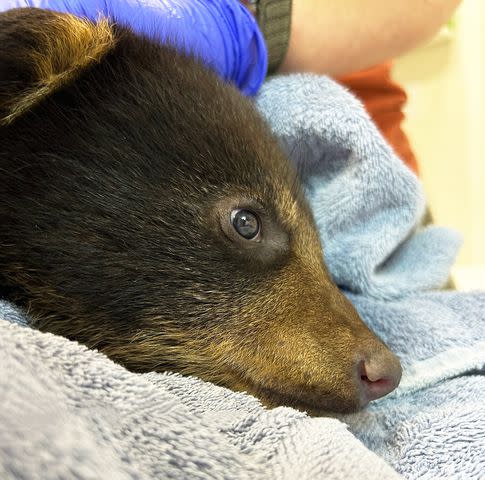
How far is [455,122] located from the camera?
3.80 meters

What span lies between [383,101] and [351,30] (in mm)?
535

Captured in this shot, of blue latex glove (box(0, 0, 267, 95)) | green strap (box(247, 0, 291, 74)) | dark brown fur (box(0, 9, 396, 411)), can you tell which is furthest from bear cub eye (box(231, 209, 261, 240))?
green strap (box(247, 0, 291, 74))

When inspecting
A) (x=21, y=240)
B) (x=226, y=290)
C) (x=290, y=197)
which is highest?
(x=290, y=197)

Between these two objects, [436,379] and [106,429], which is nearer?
[106,429]

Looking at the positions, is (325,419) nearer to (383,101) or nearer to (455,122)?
(383,101)

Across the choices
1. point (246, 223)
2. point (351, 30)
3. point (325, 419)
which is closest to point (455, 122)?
point (351, 30)

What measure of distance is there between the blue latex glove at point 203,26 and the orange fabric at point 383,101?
2.57 feet

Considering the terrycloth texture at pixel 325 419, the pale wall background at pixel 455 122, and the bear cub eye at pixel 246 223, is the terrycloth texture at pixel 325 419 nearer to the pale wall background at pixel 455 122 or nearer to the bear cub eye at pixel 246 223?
the bear cub eye at pixel 246 223

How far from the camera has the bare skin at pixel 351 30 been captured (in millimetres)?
1675

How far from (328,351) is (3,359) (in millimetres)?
561

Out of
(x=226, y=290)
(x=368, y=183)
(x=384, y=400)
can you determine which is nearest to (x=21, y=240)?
(x=226, y=290)

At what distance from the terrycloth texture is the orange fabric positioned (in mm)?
668

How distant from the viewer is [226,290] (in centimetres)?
100

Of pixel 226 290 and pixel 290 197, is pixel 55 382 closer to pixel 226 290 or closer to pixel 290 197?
pixel 226 290
